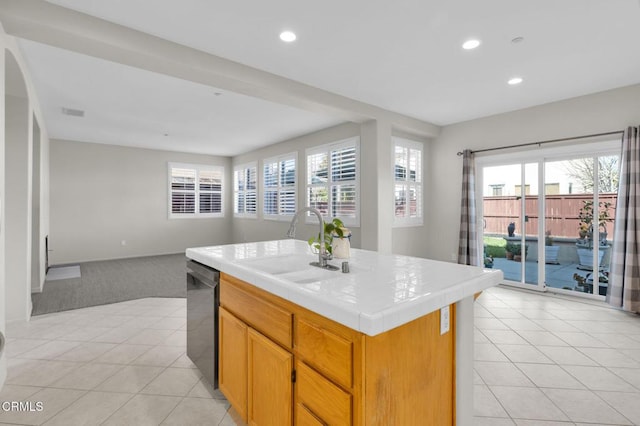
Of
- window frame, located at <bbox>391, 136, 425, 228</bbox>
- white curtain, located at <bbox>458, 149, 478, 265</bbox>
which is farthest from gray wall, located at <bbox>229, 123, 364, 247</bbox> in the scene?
white curtain, located at <bbox>458, 149, 478, 265</bbox>

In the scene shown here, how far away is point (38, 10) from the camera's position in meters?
2.12

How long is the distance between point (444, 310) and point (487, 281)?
0.26m

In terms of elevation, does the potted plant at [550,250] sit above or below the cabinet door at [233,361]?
above

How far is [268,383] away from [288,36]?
2572 mm

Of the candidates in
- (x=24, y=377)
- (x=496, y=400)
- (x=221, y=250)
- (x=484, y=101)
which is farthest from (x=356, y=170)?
(x=24, y=377)

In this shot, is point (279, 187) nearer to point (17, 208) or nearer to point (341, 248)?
point (17, 208)

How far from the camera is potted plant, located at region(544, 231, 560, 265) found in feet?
14.5

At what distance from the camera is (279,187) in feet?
22.7

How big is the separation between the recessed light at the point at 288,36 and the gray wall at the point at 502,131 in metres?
3.62

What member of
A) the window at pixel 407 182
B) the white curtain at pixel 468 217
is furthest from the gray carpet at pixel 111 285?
the white curtain at pixel 468 217

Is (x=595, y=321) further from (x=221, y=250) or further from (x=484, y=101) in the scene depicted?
(x=221, y=250)

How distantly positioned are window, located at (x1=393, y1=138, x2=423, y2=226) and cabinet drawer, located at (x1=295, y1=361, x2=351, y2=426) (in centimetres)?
414

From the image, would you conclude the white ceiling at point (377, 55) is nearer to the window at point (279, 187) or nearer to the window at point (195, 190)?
the window at point (279, 187)

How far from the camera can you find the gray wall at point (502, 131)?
372 cm
